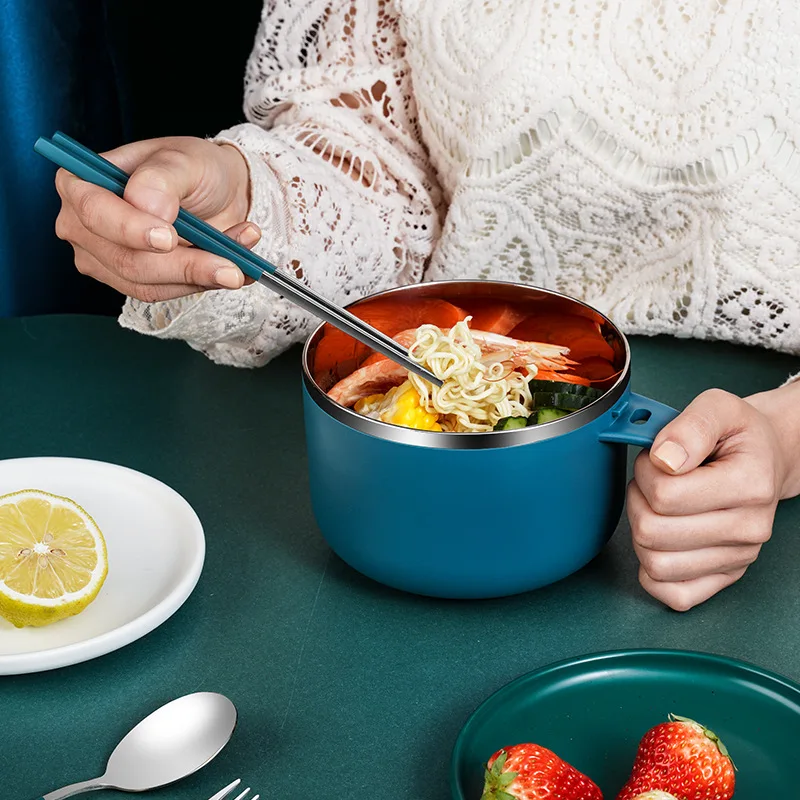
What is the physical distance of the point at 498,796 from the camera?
60 centimetres

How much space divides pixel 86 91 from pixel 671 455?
4.84ft

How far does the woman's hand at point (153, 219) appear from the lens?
2.81ft

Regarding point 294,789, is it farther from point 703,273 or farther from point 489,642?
point 703,273

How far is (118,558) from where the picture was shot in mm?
928

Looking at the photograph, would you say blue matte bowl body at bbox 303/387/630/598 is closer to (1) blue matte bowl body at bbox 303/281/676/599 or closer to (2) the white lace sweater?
(1) blue matte bowl body at bbox 303/281/676/599

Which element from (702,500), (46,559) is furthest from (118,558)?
(702,500)

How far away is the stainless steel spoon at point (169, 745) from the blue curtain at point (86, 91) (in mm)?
1348

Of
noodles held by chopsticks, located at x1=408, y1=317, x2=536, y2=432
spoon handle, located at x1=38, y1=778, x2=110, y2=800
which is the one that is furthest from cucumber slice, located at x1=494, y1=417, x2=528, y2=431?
spoon handle, located at x1=38, y1=778, x2=110, y2=800

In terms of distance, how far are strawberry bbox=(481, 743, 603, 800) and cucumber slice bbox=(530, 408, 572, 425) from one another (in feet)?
0.95

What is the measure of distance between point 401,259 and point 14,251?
0.87m

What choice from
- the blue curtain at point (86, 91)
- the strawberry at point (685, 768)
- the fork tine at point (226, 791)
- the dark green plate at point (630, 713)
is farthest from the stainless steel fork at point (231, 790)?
the blue curtain at point (86, 91)

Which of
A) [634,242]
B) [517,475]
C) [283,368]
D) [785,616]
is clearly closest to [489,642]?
[517,475]

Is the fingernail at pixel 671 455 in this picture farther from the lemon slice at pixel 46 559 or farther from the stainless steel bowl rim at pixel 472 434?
the lemon slice at pixel 46 559

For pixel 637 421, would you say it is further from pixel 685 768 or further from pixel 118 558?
pixel 118 558
